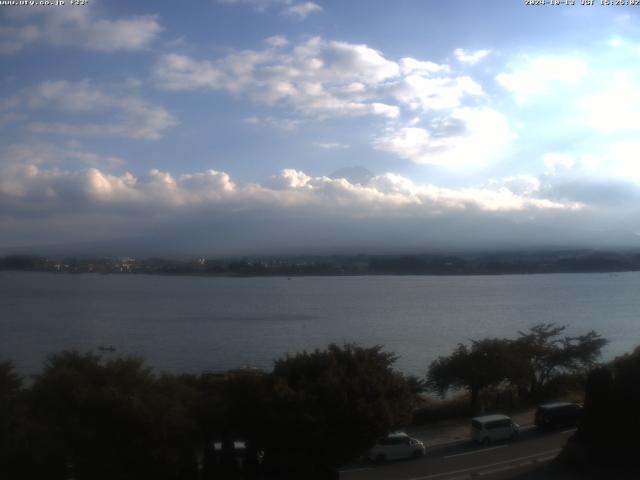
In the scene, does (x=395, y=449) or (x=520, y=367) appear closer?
(x=395, y=449)

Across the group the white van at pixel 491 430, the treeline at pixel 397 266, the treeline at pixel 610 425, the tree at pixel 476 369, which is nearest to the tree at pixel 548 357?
the tree at pixel 476 369

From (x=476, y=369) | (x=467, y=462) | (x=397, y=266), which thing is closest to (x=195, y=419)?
(x=467, y=462)

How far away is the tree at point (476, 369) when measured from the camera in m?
17.2

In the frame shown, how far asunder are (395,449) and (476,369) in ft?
21.6

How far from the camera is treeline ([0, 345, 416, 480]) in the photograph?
322 inches

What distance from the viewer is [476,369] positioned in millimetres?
17188

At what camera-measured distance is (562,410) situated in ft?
42.5

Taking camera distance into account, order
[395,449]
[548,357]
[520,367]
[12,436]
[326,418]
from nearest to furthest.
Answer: [12,436]
[326,418]
[395,449]
[520,367]
[548,357]

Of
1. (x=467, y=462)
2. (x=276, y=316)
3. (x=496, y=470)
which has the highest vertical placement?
(x=496, y=470)

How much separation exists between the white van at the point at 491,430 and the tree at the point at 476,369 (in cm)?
441

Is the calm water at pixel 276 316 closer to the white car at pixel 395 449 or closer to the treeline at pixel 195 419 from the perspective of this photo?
the white car at pixel 395 449

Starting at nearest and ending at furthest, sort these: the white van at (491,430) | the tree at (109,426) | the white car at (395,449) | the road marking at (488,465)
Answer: the tree at (109,426)
the road marking at (488,465)
the white car at (395,449)
the white van at (491,430)

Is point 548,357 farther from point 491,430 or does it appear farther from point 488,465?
point 488,465

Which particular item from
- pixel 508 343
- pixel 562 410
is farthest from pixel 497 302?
pixel 562 410
